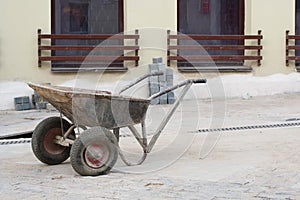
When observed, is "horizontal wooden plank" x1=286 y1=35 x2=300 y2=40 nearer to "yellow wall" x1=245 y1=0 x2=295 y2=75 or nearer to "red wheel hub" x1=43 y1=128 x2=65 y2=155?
"yellow wall" x1=245 y1=0 x2=295 y2=75

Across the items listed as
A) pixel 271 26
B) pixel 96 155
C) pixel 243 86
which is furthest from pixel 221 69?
pixel 96 155

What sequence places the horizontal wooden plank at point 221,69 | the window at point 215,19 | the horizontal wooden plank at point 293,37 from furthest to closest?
the horizontal wooden plank at point 293,37, the window at point 215,19, the horizontal wooden plank at point 221,69

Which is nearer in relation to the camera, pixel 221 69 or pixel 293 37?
pixel 221 69

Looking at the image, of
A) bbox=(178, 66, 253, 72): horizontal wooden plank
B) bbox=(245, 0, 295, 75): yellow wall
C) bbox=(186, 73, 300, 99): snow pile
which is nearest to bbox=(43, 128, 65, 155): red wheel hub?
bbox=(186, 73, 300, 99): snow pile

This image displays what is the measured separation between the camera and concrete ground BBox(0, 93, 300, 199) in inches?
149

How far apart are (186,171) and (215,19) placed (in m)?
7.00

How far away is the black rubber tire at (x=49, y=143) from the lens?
185 inches

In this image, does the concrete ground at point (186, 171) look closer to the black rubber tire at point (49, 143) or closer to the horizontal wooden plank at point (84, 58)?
the black rubber tire at point (49, 143)

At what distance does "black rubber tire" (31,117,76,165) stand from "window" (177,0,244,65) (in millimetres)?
6238

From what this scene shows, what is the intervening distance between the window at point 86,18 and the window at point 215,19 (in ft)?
4.23

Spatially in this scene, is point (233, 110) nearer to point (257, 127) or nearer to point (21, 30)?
point (257, 127)

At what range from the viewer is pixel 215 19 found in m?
11.1

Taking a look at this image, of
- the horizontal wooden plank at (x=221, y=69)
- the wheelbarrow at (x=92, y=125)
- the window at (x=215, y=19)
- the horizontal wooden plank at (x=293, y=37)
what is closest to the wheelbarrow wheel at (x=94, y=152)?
the wheelbarrow at (x=92, y=125)

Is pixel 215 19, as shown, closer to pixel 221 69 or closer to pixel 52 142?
pixel 221 69
